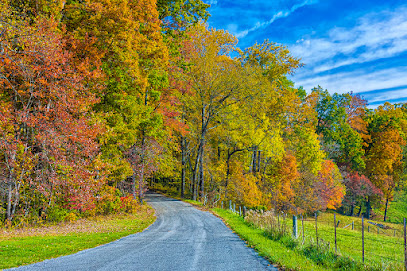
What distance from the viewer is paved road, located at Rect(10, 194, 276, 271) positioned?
7.15 metres

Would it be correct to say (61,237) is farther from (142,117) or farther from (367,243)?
(367,243)

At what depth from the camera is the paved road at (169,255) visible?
7148 mm

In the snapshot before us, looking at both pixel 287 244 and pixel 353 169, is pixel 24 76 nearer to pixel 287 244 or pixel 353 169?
pixel 287 244

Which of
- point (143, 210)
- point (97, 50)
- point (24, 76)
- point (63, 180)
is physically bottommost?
point (143, 210)

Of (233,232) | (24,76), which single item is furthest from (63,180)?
(233,232)

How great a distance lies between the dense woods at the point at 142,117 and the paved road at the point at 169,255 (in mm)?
5163

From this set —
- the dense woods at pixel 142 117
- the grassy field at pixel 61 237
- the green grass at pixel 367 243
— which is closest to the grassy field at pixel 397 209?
the dense woods at pixel 142 117

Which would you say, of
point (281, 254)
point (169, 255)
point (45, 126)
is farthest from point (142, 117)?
point (281, 254)

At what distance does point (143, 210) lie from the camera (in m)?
21.2

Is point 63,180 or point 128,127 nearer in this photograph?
point 63,180

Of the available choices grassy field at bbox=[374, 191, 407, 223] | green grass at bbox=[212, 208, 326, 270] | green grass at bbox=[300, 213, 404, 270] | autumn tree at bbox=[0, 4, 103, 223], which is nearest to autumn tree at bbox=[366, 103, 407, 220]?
grassy field at bbox=[374, 191, 407, 223]

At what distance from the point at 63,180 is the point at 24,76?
5523 millimetres

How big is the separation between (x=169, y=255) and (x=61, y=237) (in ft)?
19.7

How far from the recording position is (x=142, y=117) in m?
19.8
